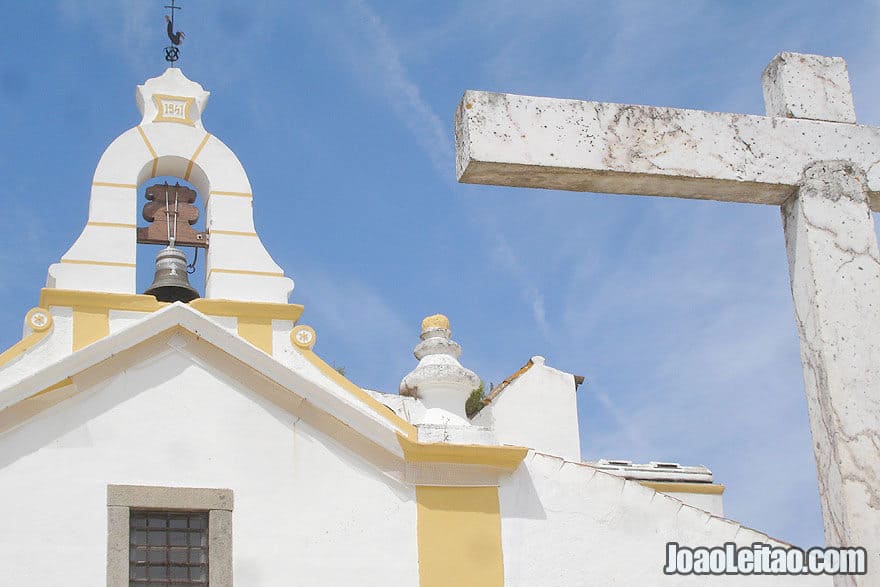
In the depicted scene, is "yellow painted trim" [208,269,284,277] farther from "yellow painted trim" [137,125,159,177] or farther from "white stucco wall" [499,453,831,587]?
"white stucco wall" [499,453,831,587]

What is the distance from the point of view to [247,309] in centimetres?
939

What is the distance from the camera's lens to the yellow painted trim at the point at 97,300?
911 centimetres

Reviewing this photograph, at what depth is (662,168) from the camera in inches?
178

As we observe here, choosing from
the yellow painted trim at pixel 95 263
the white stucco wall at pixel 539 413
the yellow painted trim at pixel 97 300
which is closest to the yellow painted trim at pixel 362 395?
the yellow painted trim at pixel 97 300

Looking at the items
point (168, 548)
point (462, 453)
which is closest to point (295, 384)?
point (462, 453)

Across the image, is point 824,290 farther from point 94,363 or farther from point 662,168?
point 94,363

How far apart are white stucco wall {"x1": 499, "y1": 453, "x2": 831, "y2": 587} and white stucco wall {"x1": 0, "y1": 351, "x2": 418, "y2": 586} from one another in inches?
28.5

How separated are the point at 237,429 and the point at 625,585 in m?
2.61

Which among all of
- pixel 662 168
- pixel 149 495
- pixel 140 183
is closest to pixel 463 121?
pixel 662 168

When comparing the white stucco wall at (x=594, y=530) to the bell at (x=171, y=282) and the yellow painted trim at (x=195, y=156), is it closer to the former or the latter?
the bell at (x=171, y=282)

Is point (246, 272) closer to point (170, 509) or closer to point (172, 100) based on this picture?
point (172, 100)

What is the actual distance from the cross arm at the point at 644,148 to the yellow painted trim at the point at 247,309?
16.5 ft

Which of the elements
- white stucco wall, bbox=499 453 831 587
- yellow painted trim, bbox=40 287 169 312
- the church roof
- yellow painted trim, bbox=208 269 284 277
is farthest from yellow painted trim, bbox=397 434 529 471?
yellow painted trim, bbox=40 287 169 312

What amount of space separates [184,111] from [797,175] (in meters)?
6.51
